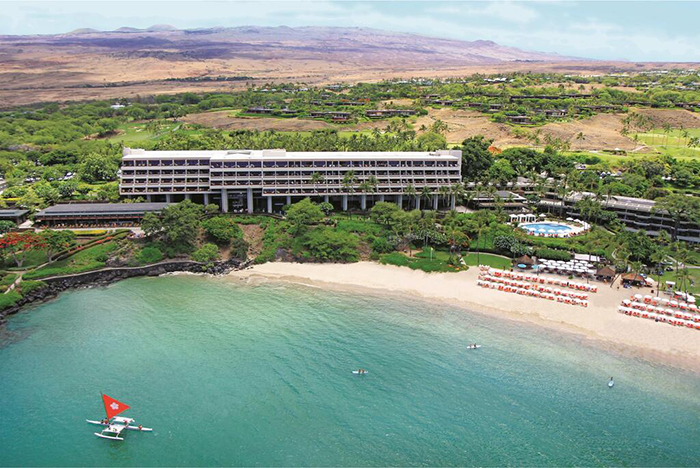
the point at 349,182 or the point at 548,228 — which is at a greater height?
the point at 349,182

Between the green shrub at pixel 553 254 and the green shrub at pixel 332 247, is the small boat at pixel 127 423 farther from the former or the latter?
the green shrub at pixel 553 254

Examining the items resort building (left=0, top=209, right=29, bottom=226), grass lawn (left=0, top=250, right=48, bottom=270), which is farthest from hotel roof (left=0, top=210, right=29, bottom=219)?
grass lawn (left=0, top=250, right=48, bottom=270)

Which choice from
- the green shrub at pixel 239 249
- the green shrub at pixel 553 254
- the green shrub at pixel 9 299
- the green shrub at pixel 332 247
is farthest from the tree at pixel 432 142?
the green shrub at pixel 9 299

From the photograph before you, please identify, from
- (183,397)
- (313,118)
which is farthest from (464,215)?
(313,118)

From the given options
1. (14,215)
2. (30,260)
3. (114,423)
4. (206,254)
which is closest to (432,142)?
(206,254)

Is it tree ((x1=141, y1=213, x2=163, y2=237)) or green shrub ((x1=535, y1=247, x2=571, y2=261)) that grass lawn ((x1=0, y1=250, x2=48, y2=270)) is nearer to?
tree ((x1=141, y1=213, x2=163, y2=237))

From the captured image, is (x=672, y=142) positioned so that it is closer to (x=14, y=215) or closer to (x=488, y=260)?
(x=488, y=260)
